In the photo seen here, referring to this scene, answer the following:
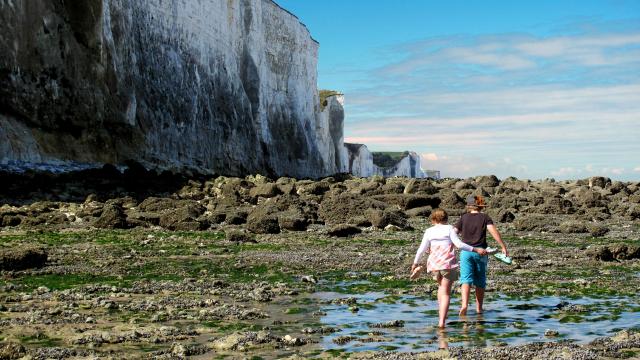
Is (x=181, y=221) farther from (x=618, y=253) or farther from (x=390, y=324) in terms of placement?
(x=390, y=324)

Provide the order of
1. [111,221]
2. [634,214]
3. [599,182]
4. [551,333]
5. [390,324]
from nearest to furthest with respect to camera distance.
→ [551,333]
[390,324]
[111,221]
[634,214]
[599,182]

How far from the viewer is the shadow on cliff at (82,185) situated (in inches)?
1091

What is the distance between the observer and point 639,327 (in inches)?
370

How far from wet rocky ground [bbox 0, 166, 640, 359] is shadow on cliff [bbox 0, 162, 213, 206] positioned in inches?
3.9

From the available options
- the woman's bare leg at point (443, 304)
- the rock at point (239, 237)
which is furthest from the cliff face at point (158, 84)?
the woman's bare leg at point (443, 304)

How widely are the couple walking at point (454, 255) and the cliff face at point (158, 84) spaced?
23.7m

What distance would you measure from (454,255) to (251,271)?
5321 mm

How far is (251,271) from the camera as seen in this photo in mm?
14664

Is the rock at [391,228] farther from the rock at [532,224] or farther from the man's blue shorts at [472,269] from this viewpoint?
the man's blue shorts at [472,269]

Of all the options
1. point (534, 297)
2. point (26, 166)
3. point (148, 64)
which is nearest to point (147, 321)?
point (534, 297)

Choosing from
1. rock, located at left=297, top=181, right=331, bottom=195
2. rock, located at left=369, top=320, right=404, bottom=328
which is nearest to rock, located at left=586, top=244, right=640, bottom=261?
rock, located at left=369, top=320, right=404, bottom=328

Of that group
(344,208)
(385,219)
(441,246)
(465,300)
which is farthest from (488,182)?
(441,246)

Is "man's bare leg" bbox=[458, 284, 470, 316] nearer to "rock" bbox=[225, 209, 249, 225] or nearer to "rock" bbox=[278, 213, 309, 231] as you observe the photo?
"rock" bbox=[278, 213, 309, 231]

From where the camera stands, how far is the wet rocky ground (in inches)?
340
